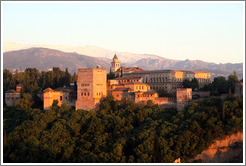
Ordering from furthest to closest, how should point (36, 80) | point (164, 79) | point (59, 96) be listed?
1. point (164, 79)
2. point (36, 80)
3. point (59, 96)

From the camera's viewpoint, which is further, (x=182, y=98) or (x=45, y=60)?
(x=45, y=60)

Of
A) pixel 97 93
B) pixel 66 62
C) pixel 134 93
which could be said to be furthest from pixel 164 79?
pixel 66 62

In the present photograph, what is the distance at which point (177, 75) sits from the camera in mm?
46125

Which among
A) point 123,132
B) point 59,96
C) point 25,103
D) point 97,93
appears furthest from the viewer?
point 25,103

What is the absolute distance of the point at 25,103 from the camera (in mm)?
37031

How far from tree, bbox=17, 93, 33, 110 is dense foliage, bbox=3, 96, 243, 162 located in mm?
3189

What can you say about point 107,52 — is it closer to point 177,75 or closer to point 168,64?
point 168,64

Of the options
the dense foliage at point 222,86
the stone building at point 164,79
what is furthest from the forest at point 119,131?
the stone building at point 164,79

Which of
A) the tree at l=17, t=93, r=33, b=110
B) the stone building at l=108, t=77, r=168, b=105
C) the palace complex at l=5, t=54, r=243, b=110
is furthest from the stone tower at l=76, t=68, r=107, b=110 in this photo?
the tree at l=17, t=93, r=33, b=110

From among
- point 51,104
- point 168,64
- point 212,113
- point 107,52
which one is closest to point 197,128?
point 212,113

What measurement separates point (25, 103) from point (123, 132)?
12.9 metres

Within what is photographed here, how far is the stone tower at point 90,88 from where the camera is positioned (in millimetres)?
35000

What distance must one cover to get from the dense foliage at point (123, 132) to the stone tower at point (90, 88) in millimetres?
1582

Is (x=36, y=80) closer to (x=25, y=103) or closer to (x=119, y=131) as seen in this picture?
(x=25, y=103)
